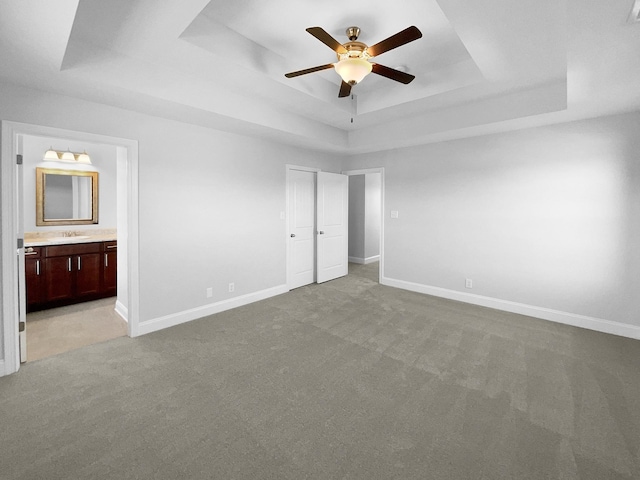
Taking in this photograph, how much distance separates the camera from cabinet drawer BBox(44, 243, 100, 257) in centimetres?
385

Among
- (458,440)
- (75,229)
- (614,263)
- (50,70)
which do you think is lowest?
(458,440)

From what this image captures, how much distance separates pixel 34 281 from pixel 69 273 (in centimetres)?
35

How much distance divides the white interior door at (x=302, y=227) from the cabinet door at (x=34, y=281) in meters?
3.23

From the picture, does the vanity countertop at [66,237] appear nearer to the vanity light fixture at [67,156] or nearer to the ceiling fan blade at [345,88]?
the vanity light fixture at [67,156]

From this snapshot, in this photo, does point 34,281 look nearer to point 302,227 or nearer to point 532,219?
point 302,227

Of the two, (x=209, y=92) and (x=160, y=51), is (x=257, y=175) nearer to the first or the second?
(x=209, y=92)

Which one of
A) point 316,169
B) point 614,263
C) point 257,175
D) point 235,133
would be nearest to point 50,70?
point 235,133

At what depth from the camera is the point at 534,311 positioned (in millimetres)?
3783

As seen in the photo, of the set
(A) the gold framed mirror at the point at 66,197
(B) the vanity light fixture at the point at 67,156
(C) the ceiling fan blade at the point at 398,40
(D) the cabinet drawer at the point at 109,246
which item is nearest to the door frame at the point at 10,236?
(D) the cabinet drawer at the point at 109,246

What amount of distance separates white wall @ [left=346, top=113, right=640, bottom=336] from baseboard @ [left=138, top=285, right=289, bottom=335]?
225cm

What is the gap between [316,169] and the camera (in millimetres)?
5188

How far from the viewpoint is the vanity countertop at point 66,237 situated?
12.7ft

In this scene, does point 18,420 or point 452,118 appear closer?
point 18,420

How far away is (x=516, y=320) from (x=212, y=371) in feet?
11.4
